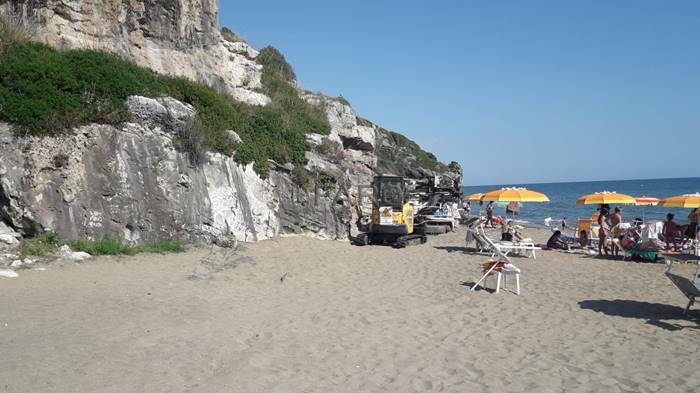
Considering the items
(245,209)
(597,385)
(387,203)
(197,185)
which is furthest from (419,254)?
(597,385)

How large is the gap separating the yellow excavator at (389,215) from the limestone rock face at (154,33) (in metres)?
6.90

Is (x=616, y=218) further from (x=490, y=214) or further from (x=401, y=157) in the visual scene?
(x=401, y=157)

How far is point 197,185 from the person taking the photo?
536 inches

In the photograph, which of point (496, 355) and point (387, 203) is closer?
point (496, 355)

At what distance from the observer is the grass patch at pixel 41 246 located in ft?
32.2

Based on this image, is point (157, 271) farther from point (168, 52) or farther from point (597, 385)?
point (168, 52)

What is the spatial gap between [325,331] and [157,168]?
26.3ft

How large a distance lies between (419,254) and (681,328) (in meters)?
8.34

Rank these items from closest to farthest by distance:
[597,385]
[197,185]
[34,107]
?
[597,385], [34,107], [197,185]

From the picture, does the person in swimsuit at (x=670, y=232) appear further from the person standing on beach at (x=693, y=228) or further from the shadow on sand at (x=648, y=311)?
the shadow on sand at (x=648, y=311)

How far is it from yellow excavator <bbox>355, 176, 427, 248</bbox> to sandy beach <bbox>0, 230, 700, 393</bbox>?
5081mm

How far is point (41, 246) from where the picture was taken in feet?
32.9

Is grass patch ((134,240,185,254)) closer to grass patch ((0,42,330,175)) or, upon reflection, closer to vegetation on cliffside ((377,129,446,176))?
grass patch ((0,42,330,175))

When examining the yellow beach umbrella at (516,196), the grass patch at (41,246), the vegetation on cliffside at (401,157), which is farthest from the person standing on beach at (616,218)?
the vegetation on cliffside at (401,157)
